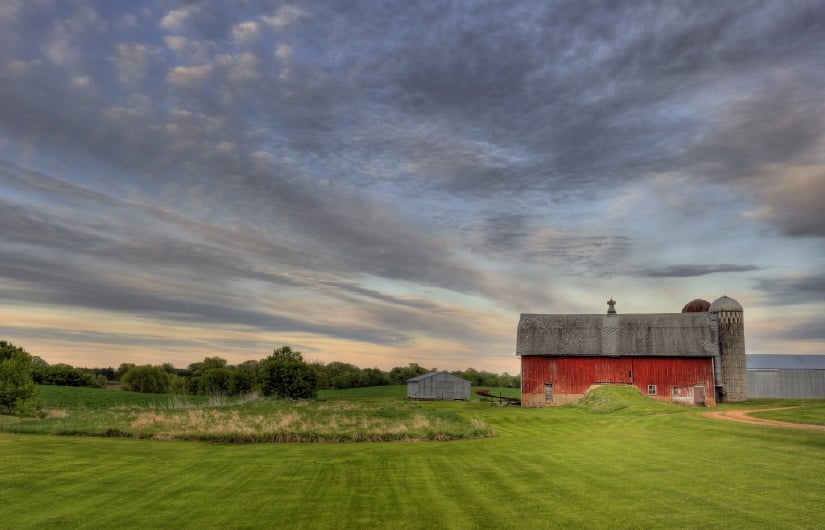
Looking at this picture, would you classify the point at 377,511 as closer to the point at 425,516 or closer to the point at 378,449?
the point at 425,516

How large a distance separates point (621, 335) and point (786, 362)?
27.0 m

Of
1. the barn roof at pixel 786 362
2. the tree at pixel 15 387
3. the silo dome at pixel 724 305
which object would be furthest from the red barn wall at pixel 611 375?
the tree at pixel 15 387

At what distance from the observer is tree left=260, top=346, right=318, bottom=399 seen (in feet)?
218

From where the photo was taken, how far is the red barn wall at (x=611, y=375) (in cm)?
5434

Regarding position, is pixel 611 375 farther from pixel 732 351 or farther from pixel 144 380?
pixel 144 380

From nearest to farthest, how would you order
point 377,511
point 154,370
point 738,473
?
point 377,511
point 738,473
point 154,370

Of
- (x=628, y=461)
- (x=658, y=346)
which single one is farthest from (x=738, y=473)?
(x=658, y=346)

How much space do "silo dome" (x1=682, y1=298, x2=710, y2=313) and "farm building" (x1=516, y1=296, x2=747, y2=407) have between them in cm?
180

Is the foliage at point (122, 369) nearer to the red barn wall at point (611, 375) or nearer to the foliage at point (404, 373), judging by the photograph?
the foliage at point (404, 373)

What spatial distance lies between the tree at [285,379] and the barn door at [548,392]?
27720 mm

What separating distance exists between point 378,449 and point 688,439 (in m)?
12.8

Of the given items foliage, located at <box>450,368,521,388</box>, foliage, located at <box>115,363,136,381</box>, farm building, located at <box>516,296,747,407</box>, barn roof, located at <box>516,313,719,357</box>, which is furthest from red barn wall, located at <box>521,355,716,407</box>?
foliage, located at <box>115,363,136,381</box>

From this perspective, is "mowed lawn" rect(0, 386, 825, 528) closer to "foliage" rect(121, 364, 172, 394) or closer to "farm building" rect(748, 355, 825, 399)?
"farm building" rect(748, 355, 825, 399)

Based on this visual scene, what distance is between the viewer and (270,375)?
6662cm
